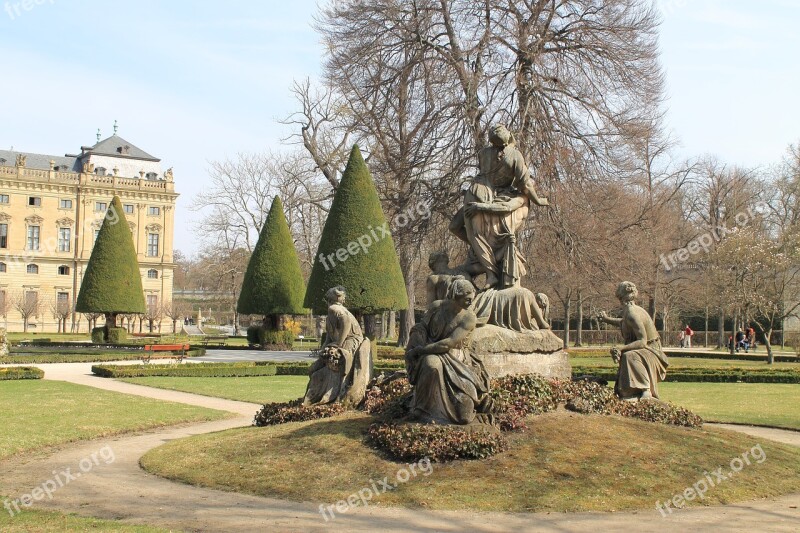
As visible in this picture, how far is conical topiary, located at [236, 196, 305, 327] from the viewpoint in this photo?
120 feet

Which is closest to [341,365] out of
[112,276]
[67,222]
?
[112,276]

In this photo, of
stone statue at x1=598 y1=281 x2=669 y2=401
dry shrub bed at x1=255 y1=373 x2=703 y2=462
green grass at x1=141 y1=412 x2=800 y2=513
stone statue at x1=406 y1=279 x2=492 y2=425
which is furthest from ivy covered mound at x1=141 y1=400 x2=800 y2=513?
stone statue at x1=598 y1=281 x2=669 y2=401

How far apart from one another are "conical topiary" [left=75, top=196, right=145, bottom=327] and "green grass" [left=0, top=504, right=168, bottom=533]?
3122 cm

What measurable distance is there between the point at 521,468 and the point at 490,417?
0.87 m

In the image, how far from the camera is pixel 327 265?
2895 cm

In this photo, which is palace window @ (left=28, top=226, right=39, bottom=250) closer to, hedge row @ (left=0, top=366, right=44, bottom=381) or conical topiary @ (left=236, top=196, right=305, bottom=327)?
conical topiary @ (left=236, top=196, right=305, bottom=327)

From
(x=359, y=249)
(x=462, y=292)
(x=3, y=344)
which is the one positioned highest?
(x=359, y=249)

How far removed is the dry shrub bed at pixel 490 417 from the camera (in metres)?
8.45

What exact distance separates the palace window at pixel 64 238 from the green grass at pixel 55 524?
68352 millimetres

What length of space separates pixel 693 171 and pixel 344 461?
42.1 meters

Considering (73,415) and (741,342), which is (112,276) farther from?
(741,342)

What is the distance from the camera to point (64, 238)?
2773 inches

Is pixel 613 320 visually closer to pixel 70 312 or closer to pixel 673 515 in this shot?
pixel 673 515

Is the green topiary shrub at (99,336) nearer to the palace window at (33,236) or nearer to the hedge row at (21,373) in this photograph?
the hedge row at (21,373)
